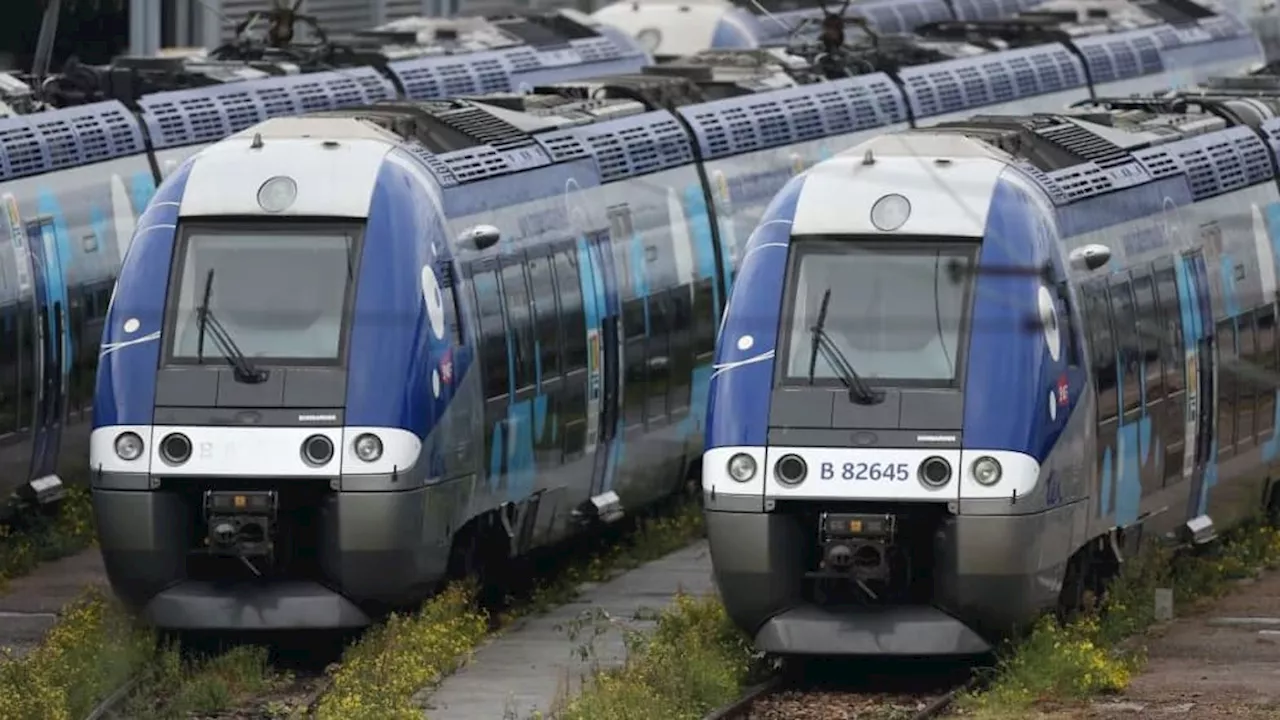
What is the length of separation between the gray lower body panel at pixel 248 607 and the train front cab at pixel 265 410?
0.4 inches

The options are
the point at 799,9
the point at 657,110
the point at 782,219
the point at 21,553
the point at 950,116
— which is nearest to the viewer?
the point at 782,219

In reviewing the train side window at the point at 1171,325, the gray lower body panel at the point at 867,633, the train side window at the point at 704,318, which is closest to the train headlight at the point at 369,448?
the gray lower body panel at the point at 867,633

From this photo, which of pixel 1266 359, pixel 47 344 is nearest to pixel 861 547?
pixel 1266 359

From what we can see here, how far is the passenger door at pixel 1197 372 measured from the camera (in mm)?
20438

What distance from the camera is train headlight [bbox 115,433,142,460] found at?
58.0 feet

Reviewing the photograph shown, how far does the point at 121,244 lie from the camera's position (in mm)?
22938

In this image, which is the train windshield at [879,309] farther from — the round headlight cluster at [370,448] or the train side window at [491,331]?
the train side window at [491,331]

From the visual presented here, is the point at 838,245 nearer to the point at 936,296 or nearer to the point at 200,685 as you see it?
the point at 936,296

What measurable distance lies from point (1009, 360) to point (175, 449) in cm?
419

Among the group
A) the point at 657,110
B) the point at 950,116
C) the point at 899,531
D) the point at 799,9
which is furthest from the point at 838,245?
the point at 799,9

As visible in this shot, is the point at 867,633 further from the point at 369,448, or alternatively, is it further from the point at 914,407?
the point at 369,448

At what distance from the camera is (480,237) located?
758 inches

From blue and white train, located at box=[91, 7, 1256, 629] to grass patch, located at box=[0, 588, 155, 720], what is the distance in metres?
0.29

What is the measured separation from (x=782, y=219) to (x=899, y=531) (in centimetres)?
172
